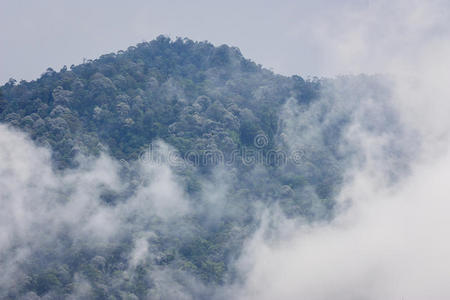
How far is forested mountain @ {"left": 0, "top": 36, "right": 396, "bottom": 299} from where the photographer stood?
5281 cm

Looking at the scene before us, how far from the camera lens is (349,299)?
56.3 metres

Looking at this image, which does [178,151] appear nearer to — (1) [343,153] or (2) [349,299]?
(1) [343,153]

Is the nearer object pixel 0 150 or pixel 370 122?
pixel 0 150

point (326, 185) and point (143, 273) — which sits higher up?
point (326, 185)

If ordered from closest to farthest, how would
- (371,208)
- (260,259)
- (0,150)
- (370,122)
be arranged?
1. (260,259)
2. (0,150)
3. (371,208)
4. (370,122)

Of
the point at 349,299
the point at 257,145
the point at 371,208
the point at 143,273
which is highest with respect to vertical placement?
the point at 257,145

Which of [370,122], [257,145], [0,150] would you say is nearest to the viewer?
[0,150]

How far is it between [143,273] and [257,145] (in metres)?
22.6

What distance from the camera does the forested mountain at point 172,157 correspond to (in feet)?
173

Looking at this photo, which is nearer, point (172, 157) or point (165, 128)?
point (172, 157)

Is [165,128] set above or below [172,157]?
above

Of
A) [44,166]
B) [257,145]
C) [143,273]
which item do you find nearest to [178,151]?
[257,145]

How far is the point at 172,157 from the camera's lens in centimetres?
6794

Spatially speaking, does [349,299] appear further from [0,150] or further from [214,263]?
[0,150]
